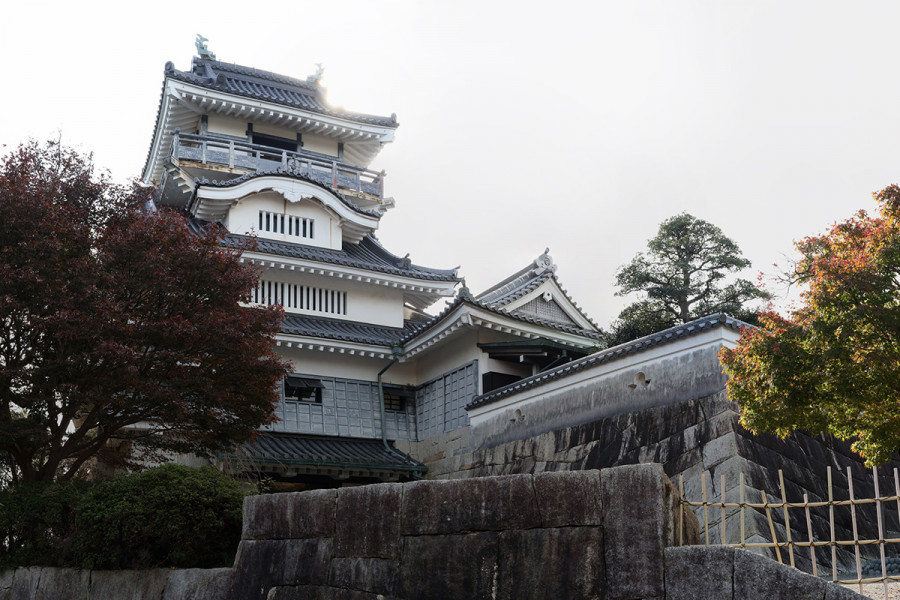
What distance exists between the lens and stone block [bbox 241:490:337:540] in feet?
24.1

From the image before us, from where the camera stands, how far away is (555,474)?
5879mm

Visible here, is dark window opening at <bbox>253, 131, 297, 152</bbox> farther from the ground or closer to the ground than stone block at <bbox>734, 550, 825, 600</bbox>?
farther from the ground

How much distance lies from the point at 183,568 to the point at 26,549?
8.39ft

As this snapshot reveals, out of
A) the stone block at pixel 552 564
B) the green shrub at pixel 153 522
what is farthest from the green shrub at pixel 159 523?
the stone block at pixel 552 564

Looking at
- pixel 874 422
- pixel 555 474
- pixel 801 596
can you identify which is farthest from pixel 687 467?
pixel 801 596

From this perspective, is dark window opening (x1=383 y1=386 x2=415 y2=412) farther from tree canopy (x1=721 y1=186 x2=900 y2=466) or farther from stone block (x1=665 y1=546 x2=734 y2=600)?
stone block (x1=665 y1=546 x2=734 y2=600)

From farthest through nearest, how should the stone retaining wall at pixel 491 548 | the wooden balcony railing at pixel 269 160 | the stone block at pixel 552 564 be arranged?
the wooden balcony railing at pixel 269 160, the stone block at pixel 552 564, the stone retaining wall at pixel 491 548

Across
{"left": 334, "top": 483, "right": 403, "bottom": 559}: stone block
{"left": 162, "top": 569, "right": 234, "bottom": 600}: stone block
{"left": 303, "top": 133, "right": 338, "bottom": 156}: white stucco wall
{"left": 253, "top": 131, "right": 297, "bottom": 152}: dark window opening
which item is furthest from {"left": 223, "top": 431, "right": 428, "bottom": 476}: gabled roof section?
{"left": 303, "top": 133, "right": 338, "bottom": 156}: white stucco wall

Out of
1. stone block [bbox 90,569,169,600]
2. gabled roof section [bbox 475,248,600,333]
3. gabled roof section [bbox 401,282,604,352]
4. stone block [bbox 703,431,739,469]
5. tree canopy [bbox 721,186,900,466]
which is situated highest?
gabled roof section [bbox 475,248,600,333]

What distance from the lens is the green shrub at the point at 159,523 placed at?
861 cm

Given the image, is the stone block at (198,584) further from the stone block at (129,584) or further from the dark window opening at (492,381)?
the dark window opening at (492,381)

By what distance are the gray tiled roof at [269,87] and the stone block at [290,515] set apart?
18.1 m

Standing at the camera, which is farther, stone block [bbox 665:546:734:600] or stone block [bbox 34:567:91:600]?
stone block [bbox 34:567:91:600]

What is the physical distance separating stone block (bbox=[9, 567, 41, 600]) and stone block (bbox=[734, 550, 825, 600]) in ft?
26.3
